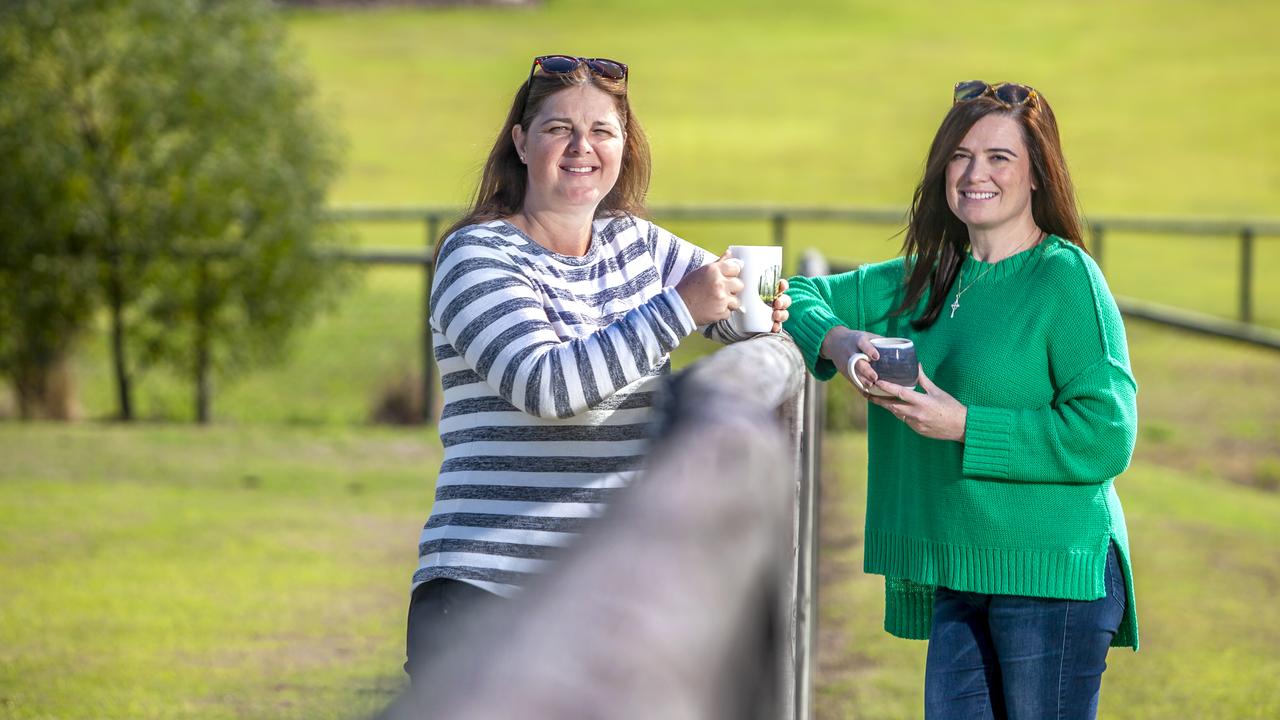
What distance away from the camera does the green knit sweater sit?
9.47 feet

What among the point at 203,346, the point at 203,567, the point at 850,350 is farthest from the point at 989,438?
the point at 203,346

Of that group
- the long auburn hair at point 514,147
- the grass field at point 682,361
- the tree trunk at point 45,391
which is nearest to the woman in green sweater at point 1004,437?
the long auburn hair at point 514,147

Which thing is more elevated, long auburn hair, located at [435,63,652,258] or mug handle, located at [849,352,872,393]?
long auburn hair, located at [435,63,652,258]

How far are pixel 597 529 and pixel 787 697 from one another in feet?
6.41

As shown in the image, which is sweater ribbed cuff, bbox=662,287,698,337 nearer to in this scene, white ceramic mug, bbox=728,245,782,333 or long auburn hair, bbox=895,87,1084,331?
white ceramic mug, bbox=728,245,782,333

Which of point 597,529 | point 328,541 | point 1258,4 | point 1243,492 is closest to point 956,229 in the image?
point 597,529

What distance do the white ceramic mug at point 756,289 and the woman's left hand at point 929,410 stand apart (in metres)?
0.30

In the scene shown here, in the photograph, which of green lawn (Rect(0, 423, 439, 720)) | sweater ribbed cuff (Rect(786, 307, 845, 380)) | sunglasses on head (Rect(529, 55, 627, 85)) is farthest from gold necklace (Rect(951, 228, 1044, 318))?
green lawn (Rect(0, 423, 439, 720))

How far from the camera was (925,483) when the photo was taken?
3068mm

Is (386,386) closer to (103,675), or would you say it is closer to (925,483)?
(103,675)

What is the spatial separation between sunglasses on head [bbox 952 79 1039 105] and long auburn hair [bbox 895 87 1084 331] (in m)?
0.01

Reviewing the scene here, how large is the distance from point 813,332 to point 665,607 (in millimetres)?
2134

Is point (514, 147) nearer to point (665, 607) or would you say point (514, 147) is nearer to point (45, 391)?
point (665, 607)

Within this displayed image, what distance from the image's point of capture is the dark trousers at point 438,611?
2.53 meters
